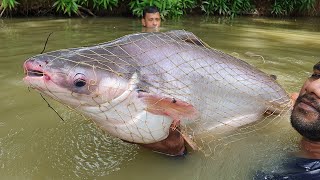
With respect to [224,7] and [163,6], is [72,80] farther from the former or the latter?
[224,7]

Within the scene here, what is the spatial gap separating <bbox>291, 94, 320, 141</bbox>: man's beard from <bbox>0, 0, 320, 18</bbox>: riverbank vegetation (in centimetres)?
887

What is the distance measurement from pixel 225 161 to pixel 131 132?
934mm

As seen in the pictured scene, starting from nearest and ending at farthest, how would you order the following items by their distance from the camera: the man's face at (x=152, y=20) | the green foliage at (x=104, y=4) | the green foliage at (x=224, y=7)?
the man's face at (x=152, y=20) < the green foliage at (x=104, y=4) < the green foliage at (x=224, y=7)

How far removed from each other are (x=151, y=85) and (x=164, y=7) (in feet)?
30.8

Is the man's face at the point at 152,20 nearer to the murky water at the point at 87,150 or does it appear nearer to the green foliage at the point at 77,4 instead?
the murky water at the point at 87,150

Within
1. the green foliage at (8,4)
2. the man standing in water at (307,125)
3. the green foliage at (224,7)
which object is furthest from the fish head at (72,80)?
the green foliage at (224,7)

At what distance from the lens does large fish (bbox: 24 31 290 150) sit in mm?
2508

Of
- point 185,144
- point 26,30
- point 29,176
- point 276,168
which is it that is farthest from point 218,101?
point 26,30

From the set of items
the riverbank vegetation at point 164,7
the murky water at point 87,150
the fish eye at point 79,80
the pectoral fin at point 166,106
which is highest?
the riverbank vegetation at point 164,7

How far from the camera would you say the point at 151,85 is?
2.74m

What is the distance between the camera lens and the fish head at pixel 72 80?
7.83ft

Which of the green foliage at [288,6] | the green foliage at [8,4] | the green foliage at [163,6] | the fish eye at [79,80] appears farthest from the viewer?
the green foliage at [288,6]

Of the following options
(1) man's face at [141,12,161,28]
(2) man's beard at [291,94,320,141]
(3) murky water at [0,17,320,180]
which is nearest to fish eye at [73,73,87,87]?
(3) murky water at [0,17,320,180]

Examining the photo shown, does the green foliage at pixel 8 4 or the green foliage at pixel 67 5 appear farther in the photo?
the green foliage at pixel 67 5
